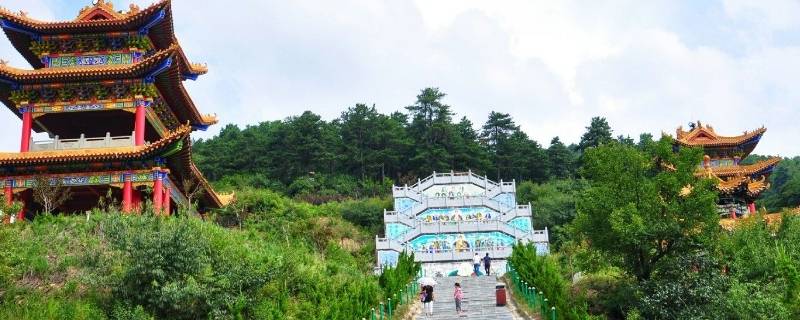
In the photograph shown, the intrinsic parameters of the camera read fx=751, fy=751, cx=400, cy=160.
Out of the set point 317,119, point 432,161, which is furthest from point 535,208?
point 317,119

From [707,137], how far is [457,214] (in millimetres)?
14274

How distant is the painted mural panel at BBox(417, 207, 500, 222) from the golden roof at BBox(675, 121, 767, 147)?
36.6 ft

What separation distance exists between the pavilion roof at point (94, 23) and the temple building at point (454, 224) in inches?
647

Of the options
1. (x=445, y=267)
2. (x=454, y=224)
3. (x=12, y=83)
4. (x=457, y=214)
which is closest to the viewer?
(x=12, y=83)

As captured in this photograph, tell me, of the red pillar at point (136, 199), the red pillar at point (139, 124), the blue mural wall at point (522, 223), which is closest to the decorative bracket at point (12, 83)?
the red pillar at point (139, 124)

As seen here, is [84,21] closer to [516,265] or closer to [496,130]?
[516,265]

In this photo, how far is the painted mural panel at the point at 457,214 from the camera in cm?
4394

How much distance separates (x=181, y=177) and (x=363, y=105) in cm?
4164

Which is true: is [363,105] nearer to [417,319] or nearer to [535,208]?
[535,208]

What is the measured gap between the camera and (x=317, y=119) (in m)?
61.5

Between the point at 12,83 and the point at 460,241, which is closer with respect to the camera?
the point at 12,83

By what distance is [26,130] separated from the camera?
24016mm

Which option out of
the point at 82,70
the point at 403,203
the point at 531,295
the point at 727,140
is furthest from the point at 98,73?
the point at 727,140

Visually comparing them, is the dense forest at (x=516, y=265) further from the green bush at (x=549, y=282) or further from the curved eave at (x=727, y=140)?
the curved eave at (x=727, y=140)
